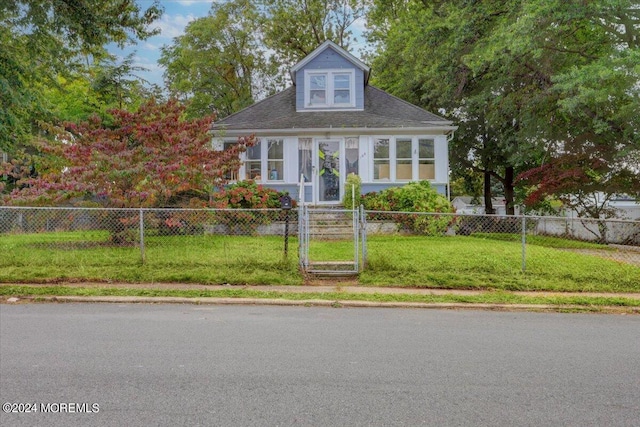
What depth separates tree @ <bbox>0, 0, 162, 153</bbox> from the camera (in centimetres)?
977

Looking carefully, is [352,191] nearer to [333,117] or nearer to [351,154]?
[351,154]

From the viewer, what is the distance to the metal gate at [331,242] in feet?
26.2

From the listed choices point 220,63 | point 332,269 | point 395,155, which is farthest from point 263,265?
point 220,63

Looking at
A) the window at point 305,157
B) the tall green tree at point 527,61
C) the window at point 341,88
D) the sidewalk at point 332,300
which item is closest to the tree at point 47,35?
the sidewalk at point 332,300

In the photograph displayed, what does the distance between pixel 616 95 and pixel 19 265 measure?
15284 millimetres

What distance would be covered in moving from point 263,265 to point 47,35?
9.24 m

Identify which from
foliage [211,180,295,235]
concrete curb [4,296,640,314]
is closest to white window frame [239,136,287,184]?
foliage [211,180,295,235]

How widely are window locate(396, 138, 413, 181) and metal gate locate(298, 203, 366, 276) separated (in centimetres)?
A: 336

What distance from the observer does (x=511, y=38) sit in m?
11.5

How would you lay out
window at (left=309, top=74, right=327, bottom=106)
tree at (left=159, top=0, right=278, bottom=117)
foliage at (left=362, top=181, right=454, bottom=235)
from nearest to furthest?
1. foliage at (left=362, top=181, right=454, bottom=235)
2. window at (left=309, top=74, right=327, bottom=106)
3. tree at (left=159, top=0, right=278, bottom=117)

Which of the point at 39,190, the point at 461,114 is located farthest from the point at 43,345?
the point at 461,114

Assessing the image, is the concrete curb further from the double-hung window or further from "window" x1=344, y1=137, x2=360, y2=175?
"window" x1=344, y1=137, x2=360, y2=175

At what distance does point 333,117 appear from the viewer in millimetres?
16391

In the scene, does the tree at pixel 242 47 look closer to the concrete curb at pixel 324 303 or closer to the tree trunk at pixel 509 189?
the tree trunk at pixel 509 189
